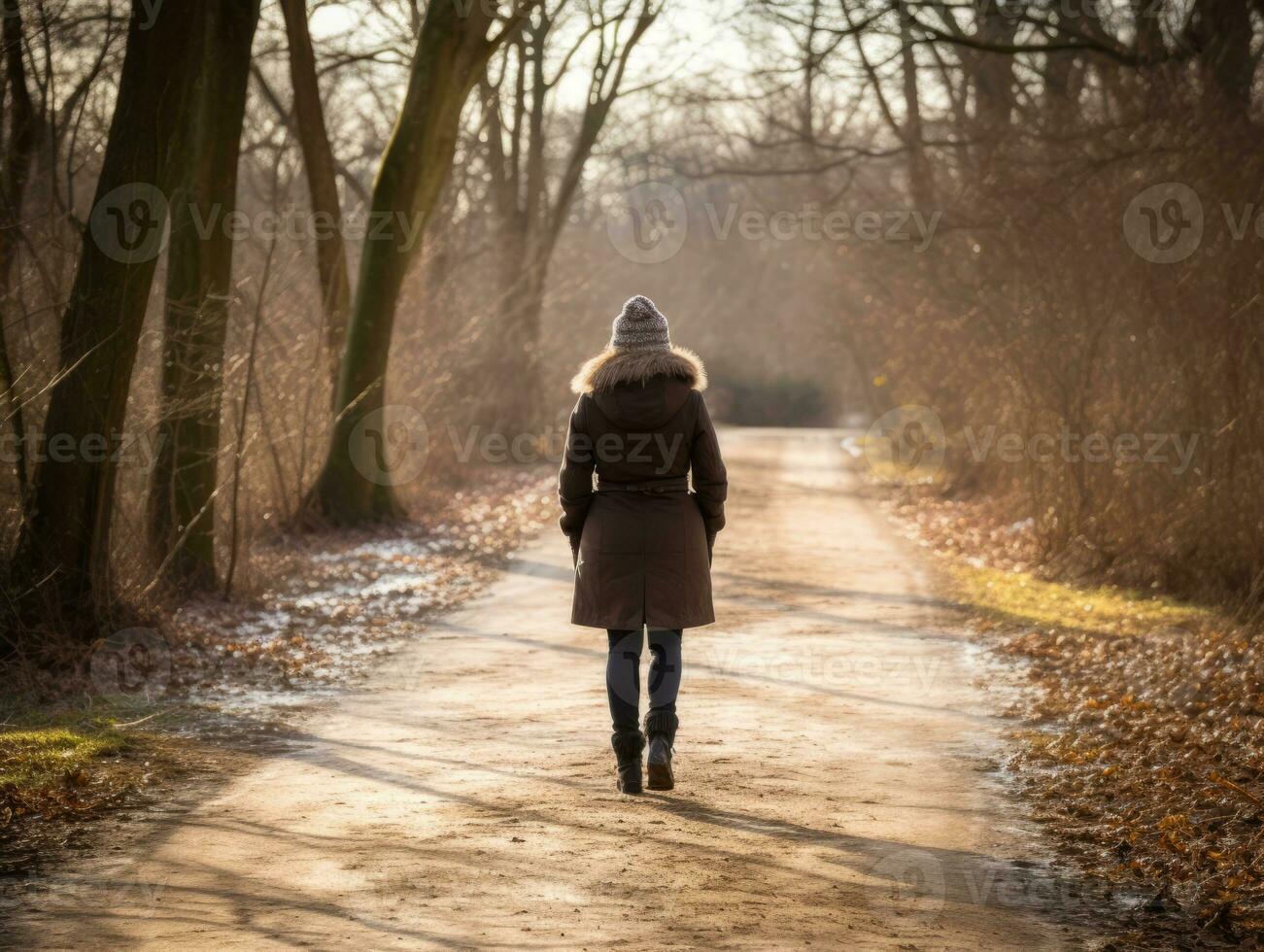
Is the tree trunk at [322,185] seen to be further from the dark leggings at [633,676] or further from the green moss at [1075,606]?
the dark leggings at [633,676]

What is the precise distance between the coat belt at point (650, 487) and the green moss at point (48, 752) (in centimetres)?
268

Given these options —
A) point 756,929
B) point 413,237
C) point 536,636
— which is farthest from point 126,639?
point 413,237

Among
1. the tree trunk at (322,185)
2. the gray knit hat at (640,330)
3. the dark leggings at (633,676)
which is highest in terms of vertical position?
the tree trunk at (322,185)

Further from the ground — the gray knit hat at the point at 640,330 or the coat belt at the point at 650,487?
the gray knit hat at the point at 640,330

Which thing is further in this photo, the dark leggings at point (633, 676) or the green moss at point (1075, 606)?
the green moss at point (1075, 606)

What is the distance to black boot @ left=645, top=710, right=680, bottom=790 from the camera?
21.9ft

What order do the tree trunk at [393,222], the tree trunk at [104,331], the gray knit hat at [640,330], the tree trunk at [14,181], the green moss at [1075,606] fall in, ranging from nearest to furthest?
the gray knit hat at [640,330] → the tree trunk at [14,181] → the tree trunk at [104,331] → the green moss at [1075,606] → the tree trunk at [393,222]

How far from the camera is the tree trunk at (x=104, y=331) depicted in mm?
9312

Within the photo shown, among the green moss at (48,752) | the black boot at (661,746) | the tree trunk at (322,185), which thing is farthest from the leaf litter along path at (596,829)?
the tree trunk at (322,185)

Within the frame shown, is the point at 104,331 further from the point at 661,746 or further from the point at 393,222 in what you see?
the point at 393,222

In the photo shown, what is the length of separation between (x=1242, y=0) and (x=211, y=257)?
9.13 metres

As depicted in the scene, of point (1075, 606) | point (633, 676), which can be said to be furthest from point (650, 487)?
point (1075, 606)

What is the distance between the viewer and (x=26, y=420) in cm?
959

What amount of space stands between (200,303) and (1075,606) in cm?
742
